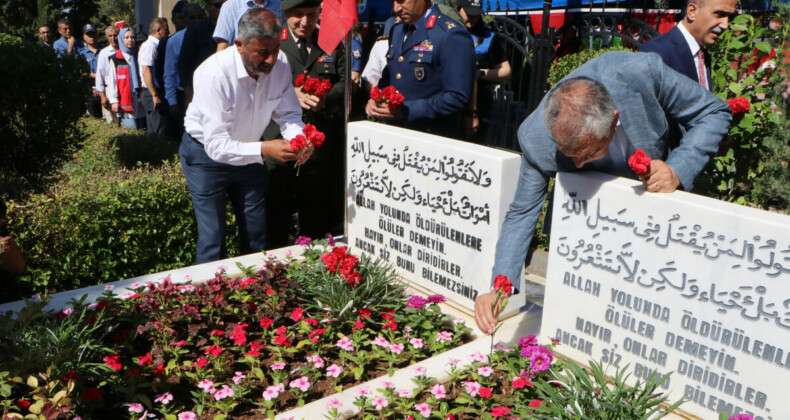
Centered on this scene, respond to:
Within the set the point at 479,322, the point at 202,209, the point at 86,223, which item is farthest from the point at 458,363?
the point at 86,223

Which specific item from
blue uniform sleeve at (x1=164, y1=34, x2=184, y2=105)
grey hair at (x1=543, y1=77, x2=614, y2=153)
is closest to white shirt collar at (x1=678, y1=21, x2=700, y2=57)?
grey hair at (x1=543, y1=77, x2=614, y2=153)

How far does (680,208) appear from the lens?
2.22m

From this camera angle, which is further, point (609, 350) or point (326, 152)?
point (326, 152)

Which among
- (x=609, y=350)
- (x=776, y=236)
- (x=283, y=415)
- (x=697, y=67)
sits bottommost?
(x=283, y=415)

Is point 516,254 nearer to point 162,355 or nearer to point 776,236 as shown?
point 776,236

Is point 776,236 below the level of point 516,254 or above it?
above

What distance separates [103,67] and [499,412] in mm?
9434

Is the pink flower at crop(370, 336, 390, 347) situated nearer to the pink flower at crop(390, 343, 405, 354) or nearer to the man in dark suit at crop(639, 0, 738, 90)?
the pink flower at crop(390, 343, 405, 354)

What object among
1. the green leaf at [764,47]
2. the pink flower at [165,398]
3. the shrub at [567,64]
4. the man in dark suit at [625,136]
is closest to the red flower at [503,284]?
the man in dark suit at [625,136]

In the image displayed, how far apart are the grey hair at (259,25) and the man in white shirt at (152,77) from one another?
5182 millimetres

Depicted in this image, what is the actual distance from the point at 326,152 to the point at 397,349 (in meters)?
2.34

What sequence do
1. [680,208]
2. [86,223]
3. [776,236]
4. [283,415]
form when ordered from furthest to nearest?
[86,223], [283,415], [680,208], [776,236]

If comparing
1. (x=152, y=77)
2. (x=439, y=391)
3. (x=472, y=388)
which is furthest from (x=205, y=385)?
(x=152, y=77)

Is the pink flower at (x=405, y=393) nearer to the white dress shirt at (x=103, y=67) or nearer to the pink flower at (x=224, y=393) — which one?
the pink flower at (x=224, y=393)
